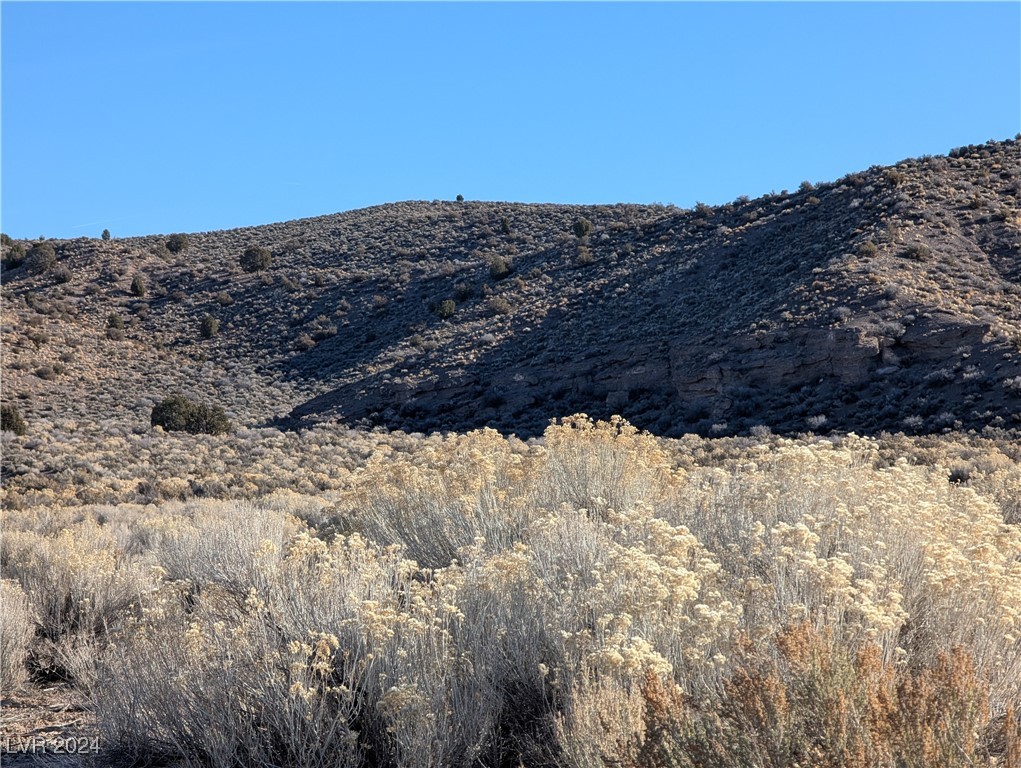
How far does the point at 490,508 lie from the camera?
23.8 ft

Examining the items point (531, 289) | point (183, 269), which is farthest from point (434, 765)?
point (183, 269)

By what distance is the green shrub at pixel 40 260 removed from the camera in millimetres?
53344

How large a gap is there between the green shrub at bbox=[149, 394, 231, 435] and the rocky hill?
1.61 metres

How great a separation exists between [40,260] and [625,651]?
5826 cm

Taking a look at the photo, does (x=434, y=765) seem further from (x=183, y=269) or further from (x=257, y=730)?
(x=183, y=269)

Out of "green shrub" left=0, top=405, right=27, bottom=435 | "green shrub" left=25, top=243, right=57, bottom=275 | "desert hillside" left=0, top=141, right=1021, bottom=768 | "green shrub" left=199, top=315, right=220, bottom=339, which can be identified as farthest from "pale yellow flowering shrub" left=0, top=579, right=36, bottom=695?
"green shrub" left=25, top=243, right=57, bottom=275

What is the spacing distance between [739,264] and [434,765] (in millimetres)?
37274

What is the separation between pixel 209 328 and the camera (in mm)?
48688

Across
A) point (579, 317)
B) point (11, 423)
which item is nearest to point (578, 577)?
point (11, 423)

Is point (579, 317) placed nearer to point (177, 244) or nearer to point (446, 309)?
point (446, 309)

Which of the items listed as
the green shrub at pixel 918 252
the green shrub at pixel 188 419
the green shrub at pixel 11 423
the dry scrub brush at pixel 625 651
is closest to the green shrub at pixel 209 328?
the green shrub at pixel 188 419

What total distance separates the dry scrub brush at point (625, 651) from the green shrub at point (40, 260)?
5384 centimetres

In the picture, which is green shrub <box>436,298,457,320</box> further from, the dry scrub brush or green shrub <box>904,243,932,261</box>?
the dry scrub brush

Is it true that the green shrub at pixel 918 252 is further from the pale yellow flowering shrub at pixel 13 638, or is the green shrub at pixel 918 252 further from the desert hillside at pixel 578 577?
the pale yellow flowering shrub at pixel 13 638
